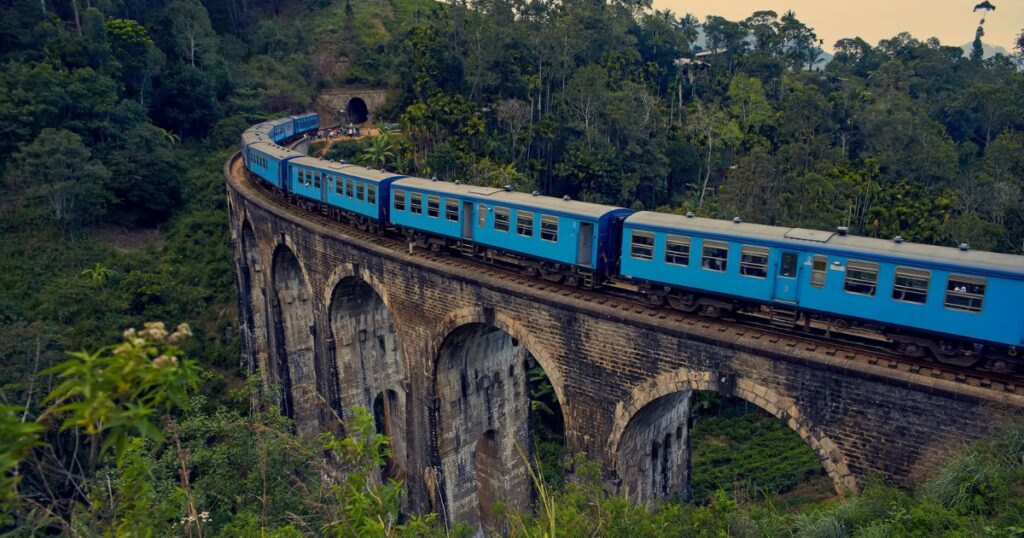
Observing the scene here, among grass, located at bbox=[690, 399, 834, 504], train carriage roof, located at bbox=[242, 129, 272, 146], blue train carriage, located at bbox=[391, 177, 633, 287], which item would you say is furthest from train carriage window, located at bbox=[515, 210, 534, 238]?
train carriage roof, located at bbox=[242, 129, 272, 146]

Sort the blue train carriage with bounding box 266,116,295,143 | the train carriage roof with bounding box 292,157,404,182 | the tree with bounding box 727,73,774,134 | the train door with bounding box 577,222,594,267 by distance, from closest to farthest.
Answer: the train door with bounding box 577,222,594,267
the train carriage roof with bounding box 292,157,404,182
the blue train carriage with bounding box 266,116,295,143
the tree with bounding box 727,73,774,134

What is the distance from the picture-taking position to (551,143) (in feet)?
163

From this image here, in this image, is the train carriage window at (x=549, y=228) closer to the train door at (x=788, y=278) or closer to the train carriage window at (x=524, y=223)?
the train carriage window at (x=524, y=223)

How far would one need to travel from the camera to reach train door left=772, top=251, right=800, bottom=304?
1362cm

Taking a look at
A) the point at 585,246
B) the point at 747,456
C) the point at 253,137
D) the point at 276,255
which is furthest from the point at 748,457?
the point at 253,137

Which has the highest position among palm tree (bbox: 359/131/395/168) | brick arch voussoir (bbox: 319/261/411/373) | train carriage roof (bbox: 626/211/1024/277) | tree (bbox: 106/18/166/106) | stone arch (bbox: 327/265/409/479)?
tree (bbox: 106/18/166/106)

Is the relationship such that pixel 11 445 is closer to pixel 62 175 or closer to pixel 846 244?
pixel 846 244

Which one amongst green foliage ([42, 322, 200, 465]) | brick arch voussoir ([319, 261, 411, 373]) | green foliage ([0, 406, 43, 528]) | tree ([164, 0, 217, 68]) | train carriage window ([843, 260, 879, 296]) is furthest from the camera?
tree ([164, 0, 217, 68])

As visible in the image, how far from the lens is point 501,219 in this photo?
18.9 meters

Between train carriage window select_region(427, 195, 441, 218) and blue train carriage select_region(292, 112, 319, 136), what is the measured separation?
1417 inches

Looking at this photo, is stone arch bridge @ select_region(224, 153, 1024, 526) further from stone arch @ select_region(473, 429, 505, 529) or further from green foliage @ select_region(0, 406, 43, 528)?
green foliage @ select_region(0, 406, 43, 528)

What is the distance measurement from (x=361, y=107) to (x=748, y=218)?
46.1m

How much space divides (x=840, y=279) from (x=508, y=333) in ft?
27.6

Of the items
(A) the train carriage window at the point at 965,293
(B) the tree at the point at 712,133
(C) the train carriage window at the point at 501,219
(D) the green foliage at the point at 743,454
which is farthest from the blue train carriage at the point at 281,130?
(A) the train carriage window at the point at 965,293
